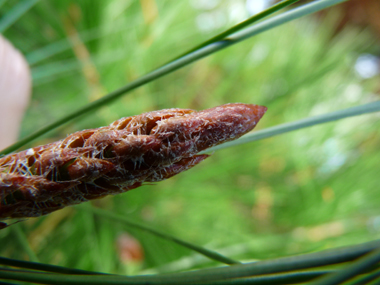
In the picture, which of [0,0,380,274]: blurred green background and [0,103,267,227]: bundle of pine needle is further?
[0,0,380,274]: blurred green background

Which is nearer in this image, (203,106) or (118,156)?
(118,156)

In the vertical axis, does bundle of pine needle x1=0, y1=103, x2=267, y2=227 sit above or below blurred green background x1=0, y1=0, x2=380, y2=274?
below

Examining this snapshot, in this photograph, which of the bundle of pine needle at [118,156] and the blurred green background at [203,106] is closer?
the bundle of pine needle at [118,156]

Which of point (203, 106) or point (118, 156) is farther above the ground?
point (203, 106)

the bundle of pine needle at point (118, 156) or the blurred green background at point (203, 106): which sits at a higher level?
the blurred green background at point (203, 106)
